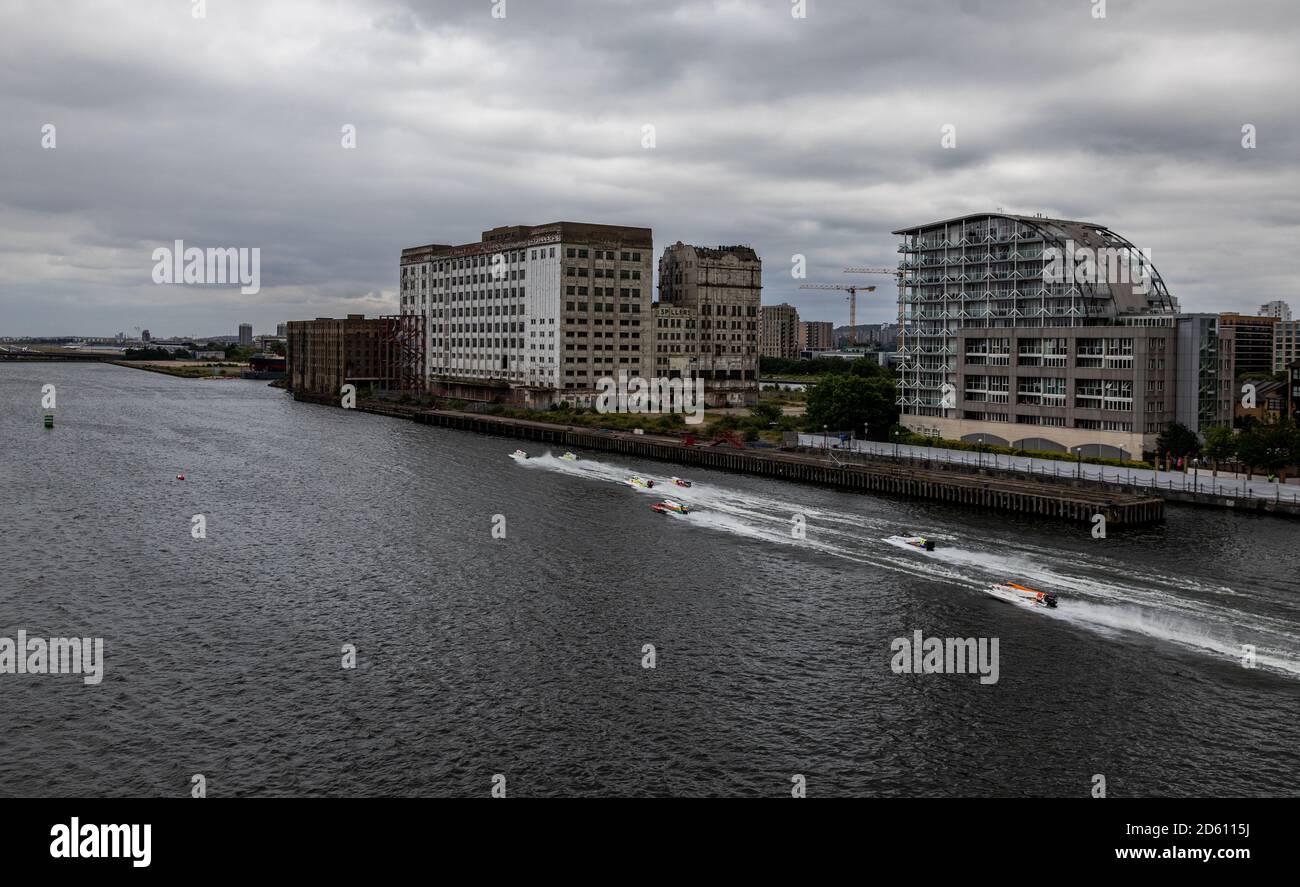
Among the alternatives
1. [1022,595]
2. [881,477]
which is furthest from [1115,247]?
[1022,595]

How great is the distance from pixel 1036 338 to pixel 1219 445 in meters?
Result: 24.7

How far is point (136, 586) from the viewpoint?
59844 mm

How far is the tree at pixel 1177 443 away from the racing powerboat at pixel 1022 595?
5028 centimetres

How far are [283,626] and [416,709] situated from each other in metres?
14.6

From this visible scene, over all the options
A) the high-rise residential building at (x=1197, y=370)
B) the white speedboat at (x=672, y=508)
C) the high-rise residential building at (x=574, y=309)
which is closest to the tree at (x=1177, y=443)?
the high-rise residential building at (x=1197, y=370)

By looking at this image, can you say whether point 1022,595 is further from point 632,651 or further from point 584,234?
point 584,234

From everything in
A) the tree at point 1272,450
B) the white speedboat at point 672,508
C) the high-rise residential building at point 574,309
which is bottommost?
the white speedboat at point 672,508

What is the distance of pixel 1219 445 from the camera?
95062mm

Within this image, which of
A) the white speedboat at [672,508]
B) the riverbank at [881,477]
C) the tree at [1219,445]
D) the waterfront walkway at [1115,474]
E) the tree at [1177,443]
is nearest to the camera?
the riverbank at [881,477]

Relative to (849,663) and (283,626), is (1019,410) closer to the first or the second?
(849,663)

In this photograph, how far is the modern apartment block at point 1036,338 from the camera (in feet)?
344

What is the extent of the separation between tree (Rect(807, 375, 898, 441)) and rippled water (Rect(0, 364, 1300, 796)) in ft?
125

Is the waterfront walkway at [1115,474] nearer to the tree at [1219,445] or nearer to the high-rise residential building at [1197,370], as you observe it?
the tree at [1219,445]
